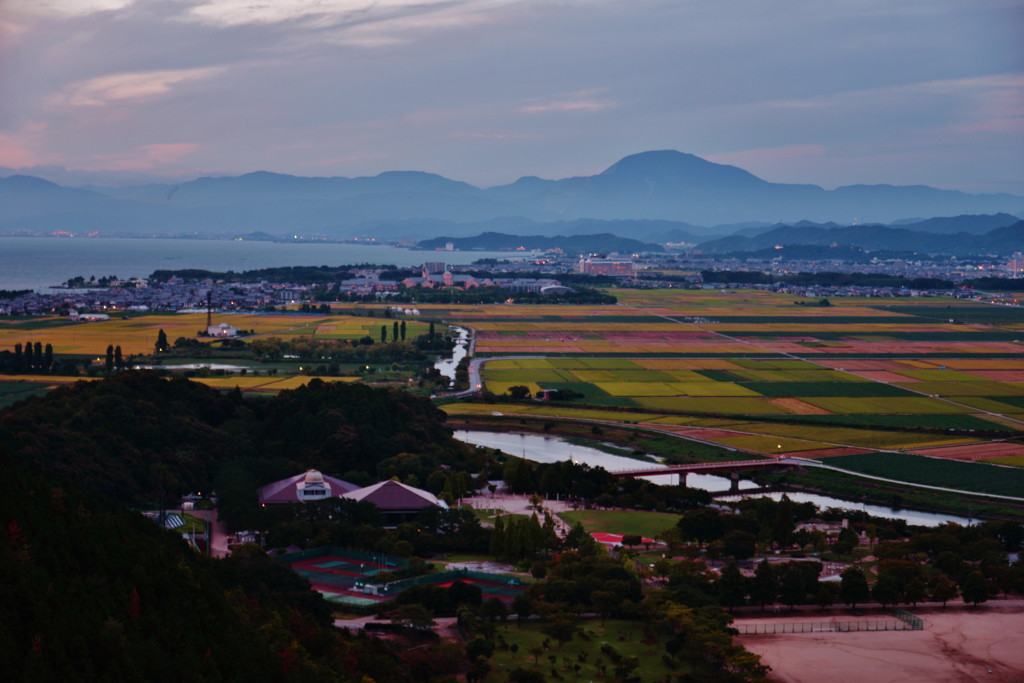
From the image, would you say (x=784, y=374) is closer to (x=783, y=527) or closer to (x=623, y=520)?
(x=623, y=520)

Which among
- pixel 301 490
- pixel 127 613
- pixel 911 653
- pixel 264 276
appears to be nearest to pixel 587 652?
pixel 911 653

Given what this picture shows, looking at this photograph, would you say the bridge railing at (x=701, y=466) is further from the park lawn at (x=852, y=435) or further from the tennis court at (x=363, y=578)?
the tennis court at (x=363, y=578)

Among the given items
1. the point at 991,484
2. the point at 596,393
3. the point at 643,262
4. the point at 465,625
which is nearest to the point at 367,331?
the point at 596,393

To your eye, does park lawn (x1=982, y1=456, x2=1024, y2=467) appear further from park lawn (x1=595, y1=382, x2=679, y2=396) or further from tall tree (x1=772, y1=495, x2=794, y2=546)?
park lawn (x1=595, y1=382, x2=679, y2=396)

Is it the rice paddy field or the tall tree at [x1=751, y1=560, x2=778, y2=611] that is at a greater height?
the rice paddy field

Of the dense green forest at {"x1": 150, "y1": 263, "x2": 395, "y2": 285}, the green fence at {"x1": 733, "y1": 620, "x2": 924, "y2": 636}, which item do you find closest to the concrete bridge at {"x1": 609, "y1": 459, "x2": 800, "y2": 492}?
the green fence at {"x1": 733, "y1": 620, "x2": 924, "y2": 636}

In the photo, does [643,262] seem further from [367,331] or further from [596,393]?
[596,393]
